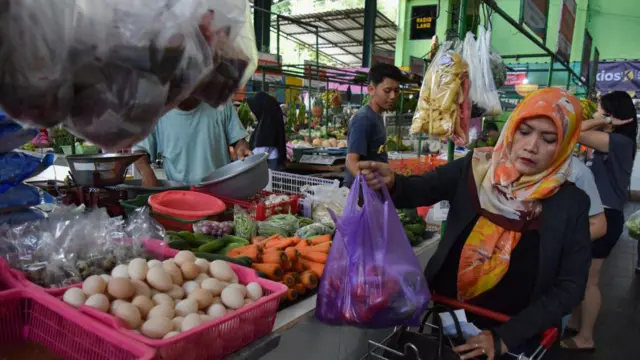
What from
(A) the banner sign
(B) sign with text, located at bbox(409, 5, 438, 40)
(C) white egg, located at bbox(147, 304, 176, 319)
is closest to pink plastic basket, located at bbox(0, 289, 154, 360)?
(C) white egg, located at bbox(147, 304, 176, 319)

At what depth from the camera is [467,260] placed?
1.83 m

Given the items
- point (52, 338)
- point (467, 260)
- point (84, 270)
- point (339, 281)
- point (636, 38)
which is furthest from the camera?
point (636, 38)

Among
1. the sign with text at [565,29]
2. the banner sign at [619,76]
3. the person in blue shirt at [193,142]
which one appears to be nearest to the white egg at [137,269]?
the person in blue shirt at [193,142]

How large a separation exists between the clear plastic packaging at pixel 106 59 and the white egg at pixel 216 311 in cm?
75

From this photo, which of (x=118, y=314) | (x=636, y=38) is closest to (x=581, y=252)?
(x=118, y=314)

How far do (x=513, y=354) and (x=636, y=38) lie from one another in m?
15.7

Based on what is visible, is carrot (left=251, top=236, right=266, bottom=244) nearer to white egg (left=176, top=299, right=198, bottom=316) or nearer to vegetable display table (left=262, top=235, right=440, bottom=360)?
vegetable display table (left=262, top=235, right=440, bottom=360)

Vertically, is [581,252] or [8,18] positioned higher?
[8,18]

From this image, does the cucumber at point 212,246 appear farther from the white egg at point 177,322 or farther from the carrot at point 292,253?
the white egg at point 177,322

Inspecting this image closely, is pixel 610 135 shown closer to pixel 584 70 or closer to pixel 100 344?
pixel 100 344

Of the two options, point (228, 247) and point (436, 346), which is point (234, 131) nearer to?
point (228, 247)

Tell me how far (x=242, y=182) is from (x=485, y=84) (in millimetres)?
1635

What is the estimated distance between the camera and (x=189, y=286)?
1.46 m

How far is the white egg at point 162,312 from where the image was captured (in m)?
1.25
